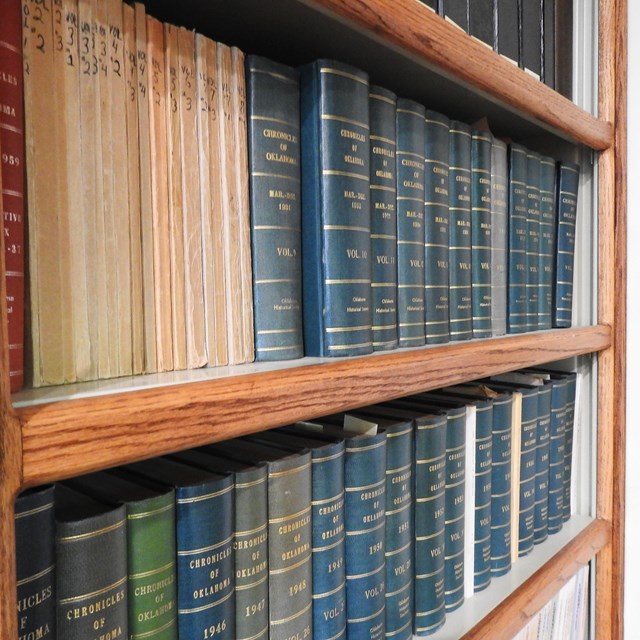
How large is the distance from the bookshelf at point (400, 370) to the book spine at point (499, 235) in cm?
5

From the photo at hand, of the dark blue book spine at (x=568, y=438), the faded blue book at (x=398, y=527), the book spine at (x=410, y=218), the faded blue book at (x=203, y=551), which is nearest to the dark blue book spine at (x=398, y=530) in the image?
the faded blue book at (x=398, y=527)

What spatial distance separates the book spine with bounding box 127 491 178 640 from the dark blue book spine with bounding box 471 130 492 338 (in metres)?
0.48

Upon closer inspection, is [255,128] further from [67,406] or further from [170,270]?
[67,406]

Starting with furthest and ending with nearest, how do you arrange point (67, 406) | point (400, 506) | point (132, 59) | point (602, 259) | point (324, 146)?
point (602, 259), point (400, 506), point (324, 146), point (132, 59), point (67, 406)

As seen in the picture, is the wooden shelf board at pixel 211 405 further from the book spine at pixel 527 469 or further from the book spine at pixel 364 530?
the book spine at pixel 527 469

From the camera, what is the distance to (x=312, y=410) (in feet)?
1.58

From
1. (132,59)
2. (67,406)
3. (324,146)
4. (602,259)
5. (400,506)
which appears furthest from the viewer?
(602,259)

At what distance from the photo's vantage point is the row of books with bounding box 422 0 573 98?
0.69 metres

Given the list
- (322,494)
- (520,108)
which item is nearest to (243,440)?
(322,494)

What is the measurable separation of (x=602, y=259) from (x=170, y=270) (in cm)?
82

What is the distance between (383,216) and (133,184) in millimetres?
273

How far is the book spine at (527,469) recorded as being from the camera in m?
0.87

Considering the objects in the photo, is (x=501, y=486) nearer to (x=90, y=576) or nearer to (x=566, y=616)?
(x=566, y=616)

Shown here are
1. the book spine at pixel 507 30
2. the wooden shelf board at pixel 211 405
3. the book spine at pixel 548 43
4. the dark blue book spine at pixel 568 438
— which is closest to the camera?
the wooden shelf board at pixel 211 405
